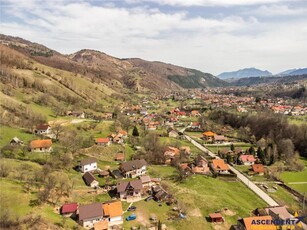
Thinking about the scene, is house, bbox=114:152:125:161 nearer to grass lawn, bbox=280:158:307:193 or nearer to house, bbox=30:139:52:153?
house, bbox=30:139:52:153

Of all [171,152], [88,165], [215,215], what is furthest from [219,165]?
[88,165]

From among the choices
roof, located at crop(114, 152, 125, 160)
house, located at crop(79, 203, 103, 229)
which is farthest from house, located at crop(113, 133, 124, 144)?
house, located at crop(79, 203, 103, 229)

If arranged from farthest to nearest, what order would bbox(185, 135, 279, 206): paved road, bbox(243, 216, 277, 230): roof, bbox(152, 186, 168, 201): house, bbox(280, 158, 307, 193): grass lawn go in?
bbox(280, 158, 307, 193): grass lawn → bbox(185, 135, 279, 206): paved road → bbox(152, 186, 168, 201): house → bbox(243, 216, 277, 230): roof

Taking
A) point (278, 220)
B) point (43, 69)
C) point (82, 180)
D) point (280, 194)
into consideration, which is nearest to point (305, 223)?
point (278, 220)

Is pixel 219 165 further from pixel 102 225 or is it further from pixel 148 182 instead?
pixel 102 225

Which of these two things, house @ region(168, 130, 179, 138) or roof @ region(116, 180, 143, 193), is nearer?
roof @ region(116, 180, 143, 193)

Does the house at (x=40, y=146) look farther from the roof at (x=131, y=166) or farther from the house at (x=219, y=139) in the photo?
the house at (x=219, y=139)

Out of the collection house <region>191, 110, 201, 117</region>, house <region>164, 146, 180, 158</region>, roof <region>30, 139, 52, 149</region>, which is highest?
house <region>191, 110, 201, 117</region>

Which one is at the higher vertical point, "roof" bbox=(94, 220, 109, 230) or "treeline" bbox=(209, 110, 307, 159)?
"treeline" bbox=(209, 110, 307, 159)
